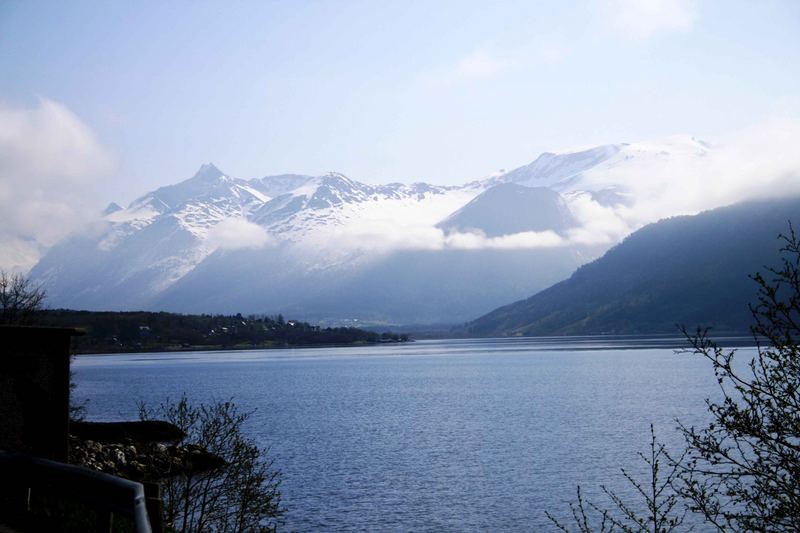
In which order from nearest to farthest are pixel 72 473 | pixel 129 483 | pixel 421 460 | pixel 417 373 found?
pixel 129 483 < pixel 72 473 < pixel 421 460 < pixel 417 373

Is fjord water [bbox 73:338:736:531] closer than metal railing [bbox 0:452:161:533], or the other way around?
metal railing [bbox 0:452:161:533]

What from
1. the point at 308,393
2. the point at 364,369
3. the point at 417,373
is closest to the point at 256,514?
the point at 308,393

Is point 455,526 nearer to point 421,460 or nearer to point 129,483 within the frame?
point 421,460

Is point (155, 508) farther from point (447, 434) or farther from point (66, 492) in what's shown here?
point (447, 434)

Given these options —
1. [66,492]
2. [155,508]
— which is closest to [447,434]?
[155,508]

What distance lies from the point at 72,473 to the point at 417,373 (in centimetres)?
14592

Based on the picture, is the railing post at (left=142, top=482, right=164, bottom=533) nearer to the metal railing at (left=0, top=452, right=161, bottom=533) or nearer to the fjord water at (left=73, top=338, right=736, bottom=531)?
the metal railing at (left=0, top=452, right=161, bottom=533)

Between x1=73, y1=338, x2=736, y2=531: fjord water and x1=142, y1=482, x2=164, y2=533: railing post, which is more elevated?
x1=142, y1=482, x2=164, y2=533: railing post

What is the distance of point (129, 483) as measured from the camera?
32.4 feet

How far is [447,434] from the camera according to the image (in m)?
69.4

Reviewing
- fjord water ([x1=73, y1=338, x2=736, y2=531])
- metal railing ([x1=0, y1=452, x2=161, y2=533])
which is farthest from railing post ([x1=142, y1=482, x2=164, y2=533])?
fjord water ([x1=73, y1=338, x2=736, y2=531])

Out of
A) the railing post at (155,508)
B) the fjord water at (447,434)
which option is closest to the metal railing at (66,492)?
the railing post at (155,508)

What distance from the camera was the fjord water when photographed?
42.0m

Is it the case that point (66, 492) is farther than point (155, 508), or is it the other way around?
point (155, 508)
